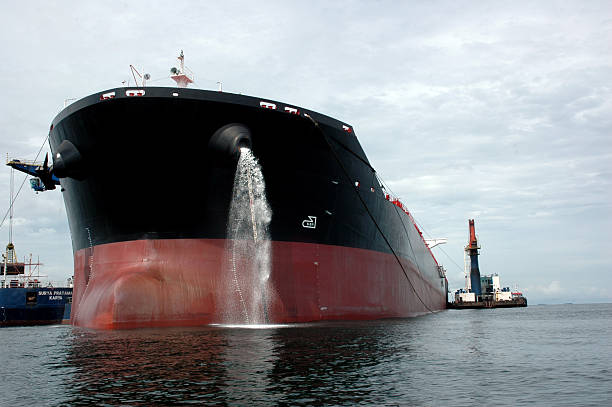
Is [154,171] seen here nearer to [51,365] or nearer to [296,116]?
[296,116]

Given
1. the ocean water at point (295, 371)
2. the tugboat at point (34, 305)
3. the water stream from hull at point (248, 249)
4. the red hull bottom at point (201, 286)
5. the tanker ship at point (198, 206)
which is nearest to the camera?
the ocean water at point (295, 371)

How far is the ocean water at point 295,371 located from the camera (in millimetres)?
7336

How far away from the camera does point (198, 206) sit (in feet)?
57.6

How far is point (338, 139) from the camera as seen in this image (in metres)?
20.4

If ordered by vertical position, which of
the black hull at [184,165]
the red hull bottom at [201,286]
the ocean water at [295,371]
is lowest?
the ocean water at [295,371]

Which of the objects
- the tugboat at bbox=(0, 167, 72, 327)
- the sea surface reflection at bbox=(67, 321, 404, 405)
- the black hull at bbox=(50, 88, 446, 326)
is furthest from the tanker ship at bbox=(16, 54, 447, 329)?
the tugboat at bbox=(0, 167, 72, 327)

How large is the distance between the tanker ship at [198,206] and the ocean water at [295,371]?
2680 mm

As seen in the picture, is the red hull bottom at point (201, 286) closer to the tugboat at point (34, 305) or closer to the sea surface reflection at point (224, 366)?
the sea surface reflection at point (224, 366)

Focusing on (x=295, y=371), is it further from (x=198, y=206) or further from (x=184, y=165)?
(x=184, y=165)

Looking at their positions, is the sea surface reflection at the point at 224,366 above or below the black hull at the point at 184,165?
below

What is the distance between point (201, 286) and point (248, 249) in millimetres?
2032

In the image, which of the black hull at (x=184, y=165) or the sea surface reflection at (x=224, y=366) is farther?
the black hull at (x=184, y=165)

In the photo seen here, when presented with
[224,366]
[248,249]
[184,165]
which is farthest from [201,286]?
[224,366]

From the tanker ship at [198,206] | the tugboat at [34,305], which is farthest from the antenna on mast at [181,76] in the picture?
the tugboat at [34,305]
